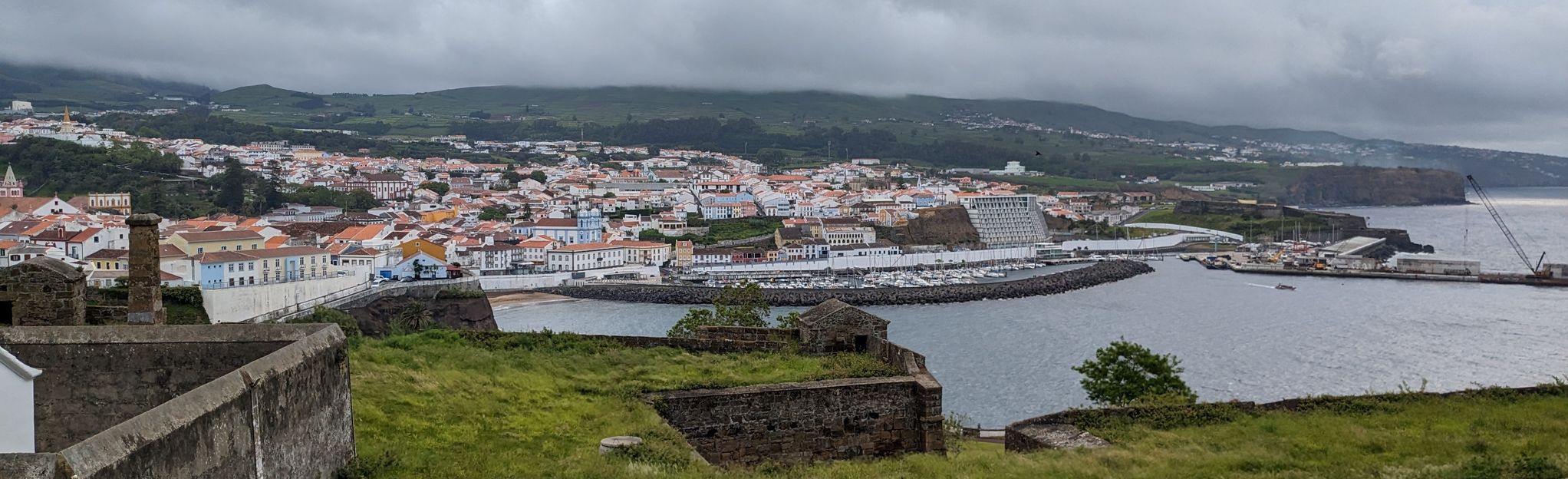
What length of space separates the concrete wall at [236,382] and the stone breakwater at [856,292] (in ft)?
112

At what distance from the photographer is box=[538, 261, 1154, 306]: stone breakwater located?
40.4m

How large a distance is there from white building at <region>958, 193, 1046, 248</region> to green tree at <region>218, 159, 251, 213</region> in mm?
41457

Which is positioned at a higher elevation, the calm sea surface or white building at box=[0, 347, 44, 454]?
white building at box=[0, 347, 44, 454]

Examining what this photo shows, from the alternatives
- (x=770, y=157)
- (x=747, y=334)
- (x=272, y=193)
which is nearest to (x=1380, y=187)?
(x=770, y=157)

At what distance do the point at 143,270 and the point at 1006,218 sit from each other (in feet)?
218

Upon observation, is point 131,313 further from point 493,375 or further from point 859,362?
point 859,362

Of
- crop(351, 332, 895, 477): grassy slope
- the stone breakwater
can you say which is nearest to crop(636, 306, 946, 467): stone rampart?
crop(351, 332, 895, 477): grassy slope

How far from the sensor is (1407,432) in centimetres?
698

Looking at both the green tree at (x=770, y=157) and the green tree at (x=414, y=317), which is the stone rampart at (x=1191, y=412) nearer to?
the green tree at (x=414, y=317)

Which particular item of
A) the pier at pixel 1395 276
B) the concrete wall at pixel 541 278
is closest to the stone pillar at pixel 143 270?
the concrete wall at pixel 541 278

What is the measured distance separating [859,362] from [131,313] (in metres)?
5.02

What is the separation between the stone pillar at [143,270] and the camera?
6453 millimetres

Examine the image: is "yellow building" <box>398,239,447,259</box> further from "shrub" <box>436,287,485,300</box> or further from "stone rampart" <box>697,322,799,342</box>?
"stone rampart" <box>697,322,799,342</box>

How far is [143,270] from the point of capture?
6523mm
